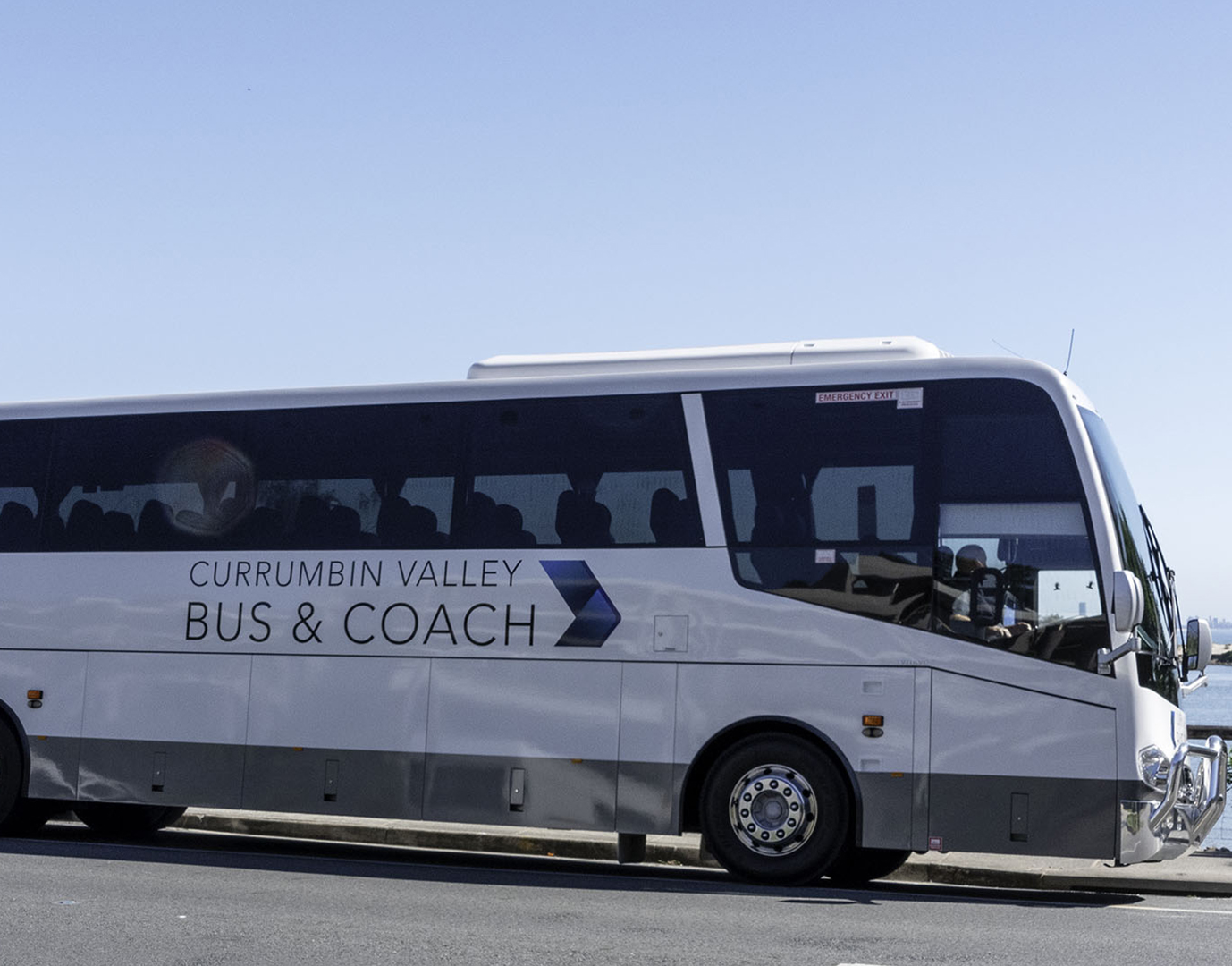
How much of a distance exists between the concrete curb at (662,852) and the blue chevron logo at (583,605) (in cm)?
214

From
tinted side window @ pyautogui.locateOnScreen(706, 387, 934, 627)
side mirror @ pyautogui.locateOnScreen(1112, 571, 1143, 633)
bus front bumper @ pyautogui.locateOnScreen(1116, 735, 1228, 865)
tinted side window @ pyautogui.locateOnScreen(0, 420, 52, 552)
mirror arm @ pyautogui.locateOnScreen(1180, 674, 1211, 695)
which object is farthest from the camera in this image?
tinted side window @ pyautogui.locateOnScreen(0, 420, 52, 552)

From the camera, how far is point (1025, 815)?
36.6ft

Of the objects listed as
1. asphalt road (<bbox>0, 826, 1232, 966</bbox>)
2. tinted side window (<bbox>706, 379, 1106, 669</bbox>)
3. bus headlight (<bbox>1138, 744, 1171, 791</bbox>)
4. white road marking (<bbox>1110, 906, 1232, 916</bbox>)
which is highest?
tinted side window (<bbox>706, 379, 1106, 669</bbox>)

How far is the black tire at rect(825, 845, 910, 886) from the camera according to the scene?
464 inches

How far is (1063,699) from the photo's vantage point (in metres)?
11.1

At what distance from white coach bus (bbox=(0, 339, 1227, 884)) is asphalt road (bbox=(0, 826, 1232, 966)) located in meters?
0.66

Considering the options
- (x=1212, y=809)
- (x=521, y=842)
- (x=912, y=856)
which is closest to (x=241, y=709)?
(x=521, y=842)

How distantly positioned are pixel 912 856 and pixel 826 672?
2462 mm

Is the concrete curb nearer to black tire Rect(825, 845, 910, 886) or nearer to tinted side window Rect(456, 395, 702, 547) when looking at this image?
black tire Rect(825, 845, 910, 886)

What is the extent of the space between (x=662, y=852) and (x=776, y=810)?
2099 mm

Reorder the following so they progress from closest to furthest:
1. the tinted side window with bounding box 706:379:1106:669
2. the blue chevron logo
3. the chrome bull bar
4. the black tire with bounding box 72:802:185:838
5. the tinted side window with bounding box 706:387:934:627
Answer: the chrome bull bar
the tinted side window with bounding box 706:379:1106:669
the tinted side window with bounding box 706:387:934:627
the blue chevron logo
the black tire with bounding box 72:802:185:838

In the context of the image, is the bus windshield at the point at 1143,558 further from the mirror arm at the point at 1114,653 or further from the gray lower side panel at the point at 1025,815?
the gray lower side panel at the point at 1025,815

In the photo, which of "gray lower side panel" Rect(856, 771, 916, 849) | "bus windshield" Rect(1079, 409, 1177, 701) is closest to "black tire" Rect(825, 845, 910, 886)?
"gray lower side panel" Rect(856, 771, 916, 849)

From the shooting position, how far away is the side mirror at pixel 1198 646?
12.3m
